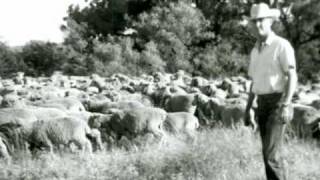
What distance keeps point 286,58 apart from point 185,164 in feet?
8.78

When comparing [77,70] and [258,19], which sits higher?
[258,19]

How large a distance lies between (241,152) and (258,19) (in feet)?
9.42

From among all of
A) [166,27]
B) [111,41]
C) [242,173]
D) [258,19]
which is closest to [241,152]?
[242,173]

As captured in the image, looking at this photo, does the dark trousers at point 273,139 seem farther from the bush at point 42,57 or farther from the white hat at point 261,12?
the bush at point 42,57

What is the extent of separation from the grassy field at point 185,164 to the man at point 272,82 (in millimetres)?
1395

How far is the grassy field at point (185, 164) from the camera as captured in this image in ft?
29.0

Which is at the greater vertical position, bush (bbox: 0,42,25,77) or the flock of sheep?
the flock of sheep

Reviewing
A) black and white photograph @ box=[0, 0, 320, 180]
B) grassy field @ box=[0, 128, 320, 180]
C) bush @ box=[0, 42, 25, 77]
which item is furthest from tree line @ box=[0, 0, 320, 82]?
→ grassy field @ box=[0, 128, 320, 180]

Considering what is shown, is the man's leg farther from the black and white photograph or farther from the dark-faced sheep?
the dark-faced sheep

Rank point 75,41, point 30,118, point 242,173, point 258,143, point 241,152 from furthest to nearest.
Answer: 1. point 75,41
2. point 30,118
3. point 258,143
4. point 241,152
5. point 242,173

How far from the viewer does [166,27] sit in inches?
1678

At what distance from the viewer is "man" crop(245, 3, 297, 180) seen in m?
7.12

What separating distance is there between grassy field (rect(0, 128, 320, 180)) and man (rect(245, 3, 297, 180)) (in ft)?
4.58

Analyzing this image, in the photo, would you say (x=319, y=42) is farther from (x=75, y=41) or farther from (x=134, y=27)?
(x=75, y=41)
